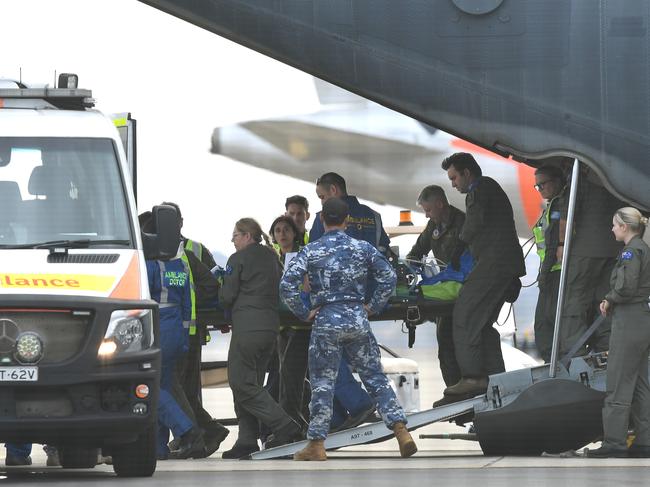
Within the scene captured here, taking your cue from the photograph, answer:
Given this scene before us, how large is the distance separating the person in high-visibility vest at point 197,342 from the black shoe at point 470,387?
204 centimetres

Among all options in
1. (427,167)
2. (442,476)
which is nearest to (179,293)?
(442,476)

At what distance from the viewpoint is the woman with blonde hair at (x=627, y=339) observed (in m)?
10.1

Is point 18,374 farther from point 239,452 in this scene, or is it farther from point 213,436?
point 213,436

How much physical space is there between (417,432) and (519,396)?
508 cm

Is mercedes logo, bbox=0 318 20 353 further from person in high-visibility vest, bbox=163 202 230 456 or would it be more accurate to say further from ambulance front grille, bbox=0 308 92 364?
person in high-visibility vest, bbox=163 202 230 456

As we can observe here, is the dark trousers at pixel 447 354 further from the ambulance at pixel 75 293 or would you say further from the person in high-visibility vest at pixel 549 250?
the ambulance at pixel 75 293

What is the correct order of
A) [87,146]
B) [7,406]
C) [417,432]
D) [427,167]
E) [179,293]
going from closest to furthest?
1. [7,406]
2. [87,146]
3. [179,293]
4. [417,432]
5. [427,167]

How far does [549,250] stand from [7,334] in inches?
167

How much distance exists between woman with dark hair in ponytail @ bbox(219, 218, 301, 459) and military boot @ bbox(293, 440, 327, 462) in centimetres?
75

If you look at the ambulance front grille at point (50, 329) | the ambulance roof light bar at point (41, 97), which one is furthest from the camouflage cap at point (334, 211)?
the ambulance front grille at point (50, 329)

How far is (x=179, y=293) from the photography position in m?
11.2

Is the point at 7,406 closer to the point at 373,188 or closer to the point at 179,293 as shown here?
the point at 179,293

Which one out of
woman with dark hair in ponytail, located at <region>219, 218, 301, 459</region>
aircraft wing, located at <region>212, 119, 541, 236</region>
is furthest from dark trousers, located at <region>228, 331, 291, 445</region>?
aircraft wing, located at <region>212, 119, 541, 236</region>

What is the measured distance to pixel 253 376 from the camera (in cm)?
1123
